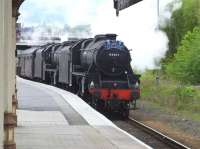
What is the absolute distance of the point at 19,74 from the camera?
63188mm

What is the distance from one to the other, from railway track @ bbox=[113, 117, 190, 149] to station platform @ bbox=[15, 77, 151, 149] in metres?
1.08

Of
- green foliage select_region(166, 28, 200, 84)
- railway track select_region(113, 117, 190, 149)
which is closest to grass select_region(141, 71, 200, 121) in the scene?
railway track select_region(113, 117, 190, 149)

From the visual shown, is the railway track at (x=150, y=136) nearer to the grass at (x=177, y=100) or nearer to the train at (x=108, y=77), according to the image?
the train at (x=108, y=77)

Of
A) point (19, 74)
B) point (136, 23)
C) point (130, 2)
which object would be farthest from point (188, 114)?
point (19, 74)

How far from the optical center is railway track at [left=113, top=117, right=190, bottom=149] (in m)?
16.3

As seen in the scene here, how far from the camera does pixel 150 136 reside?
18547 mm

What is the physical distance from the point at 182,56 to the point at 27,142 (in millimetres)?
39348

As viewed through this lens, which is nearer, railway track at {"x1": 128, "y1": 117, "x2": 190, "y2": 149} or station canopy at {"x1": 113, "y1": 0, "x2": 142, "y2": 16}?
station canopy at {"x1": 113, "y1": 0, "x2": 142, "y2": 16}

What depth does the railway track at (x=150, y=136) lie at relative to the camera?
1627cm

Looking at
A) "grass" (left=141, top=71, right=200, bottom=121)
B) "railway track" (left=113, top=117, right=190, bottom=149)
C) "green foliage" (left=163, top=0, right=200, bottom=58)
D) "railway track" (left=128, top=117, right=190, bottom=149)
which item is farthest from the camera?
"green foliage" (left=163, top=0, right=200, bottom=58)

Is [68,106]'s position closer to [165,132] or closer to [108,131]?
[165,132]

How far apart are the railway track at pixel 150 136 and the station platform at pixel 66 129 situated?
108cm

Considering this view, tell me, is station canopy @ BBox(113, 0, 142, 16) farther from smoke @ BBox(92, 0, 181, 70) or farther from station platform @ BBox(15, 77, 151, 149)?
smoke @ BBox(92, 0, 181, 70)

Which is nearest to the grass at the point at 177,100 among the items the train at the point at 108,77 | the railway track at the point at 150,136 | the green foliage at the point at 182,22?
the train at the point at 108,77
